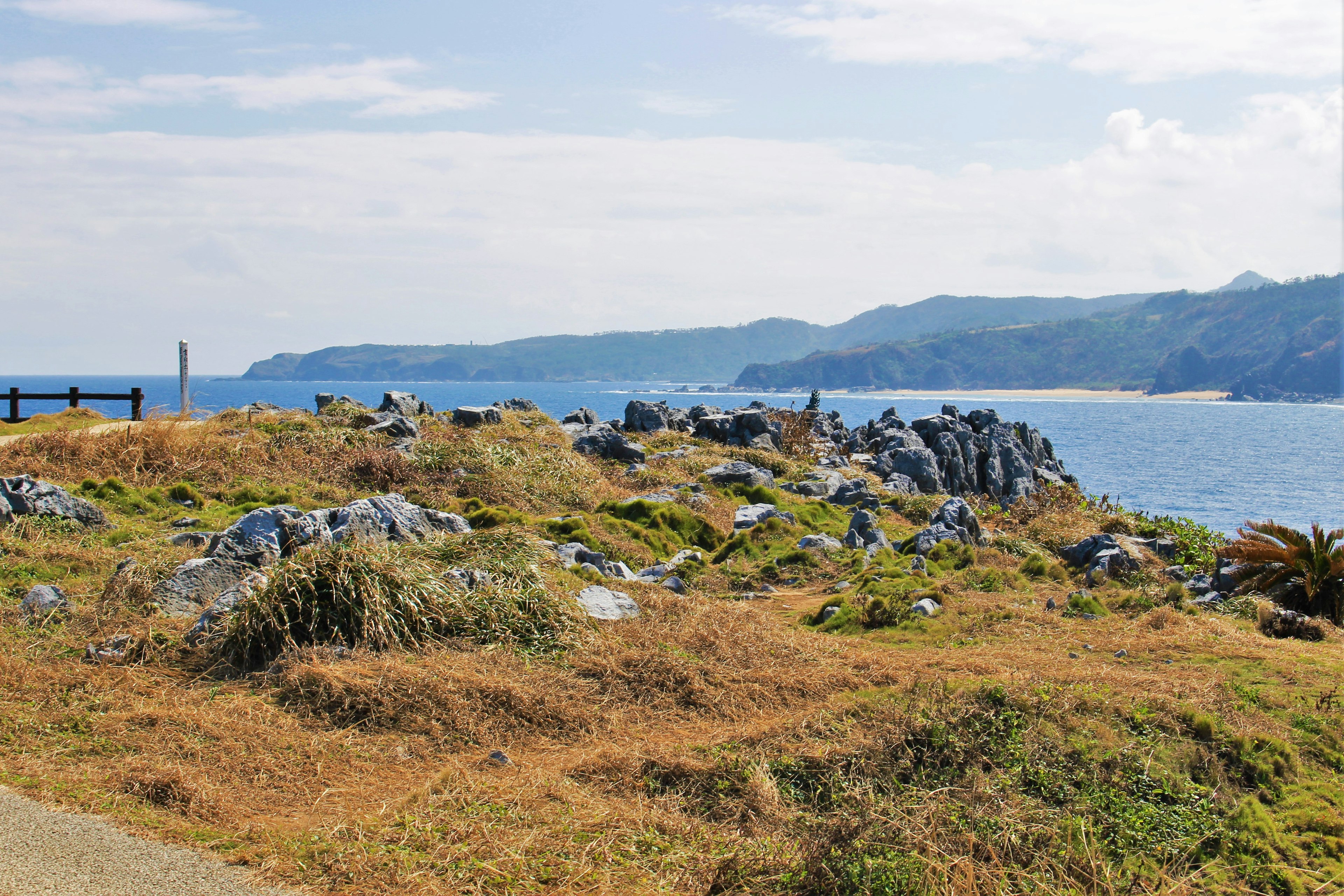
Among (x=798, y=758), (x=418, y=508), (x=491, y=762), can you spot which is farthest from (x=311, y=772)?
(x=418, y=508)

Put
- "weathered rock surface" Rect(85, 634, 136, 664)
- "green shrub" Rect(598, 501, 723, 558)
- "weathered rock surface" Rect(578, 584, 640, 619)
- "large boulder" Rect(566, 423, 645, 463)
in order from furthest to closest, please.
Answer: "large boulder" Rect(566, 423, 645, 463) < "green shrub" Rect(598, 501, 723, 558) < "weathered rock surface" Rect(578, 584, 640, 619) < "weathered rock surface" Rect(85, 634, 136, 664)

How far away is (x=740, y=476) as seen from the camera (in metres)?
20.8

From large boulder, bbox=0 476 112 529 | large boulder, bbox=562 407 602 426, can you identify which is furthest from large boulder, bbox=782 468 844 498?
large boulder, bbox=0 476 112 529

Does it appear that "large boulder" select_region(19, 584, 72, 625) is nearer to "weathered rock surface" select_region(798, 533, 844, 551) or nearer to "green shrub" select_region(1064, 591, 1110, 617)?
"weathered rock surface" select_region(798, 533, 844, 551)

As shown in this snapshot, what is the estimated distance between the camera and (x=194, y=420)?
62.3ft

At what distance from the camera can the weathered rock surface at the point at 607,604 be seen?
9.66 metres

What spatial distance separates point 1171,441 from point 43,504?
96301 millimetres

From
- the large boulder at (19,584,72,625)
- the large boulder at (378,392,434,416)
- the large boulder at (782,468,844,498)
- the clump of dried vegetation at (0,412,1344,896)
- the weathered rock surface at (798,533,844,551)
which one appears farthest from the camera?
the large boulder at (378,392,434,416)

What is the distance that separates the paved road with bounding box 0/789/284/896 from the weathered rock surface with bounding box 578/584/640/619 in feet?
16.3

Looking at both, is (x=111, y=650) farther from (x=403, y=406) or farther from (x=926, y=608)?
(x=403, y=406)

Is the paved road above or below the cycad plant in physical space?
below

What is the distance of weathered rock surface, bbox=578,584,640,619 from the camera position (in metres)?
9.66

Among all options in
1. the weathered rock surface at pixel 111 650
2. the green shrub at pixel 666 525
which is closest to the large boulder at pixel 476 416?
the green shrub at pixel 666 525

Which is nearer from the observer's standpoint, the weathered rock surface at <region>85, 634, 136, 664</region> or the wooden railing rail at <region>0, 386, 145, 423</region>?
the weathered rock surface at <region>85, 634, 136, 664</region>
